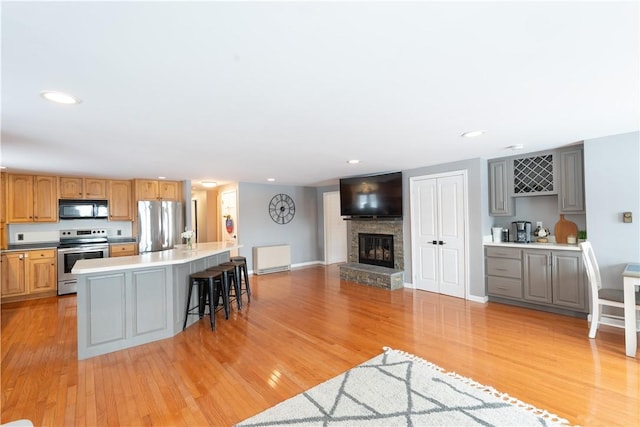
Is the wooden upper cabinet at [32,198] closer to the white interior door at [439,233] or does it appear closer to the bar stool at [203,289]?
the bar stool at [203,289]

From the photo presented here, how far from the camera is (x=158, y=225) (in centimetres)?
609

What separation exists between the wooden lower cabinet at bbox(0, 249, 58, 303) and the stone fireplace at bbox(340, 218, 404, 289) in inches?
210

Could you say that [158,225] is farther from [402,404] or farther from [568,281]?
[568,281]

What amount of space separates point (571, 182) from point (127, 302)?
18.4ft

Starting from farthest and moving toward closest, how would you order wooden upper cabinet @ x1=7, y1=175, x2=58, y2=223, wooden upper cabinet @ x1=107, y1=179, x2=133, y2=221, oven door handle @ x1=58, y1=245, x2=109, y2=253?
1. wooden upper cabinet @ x1=107, y1=179, x2=133, y2=221
2. oven door handle @ x1=58, y1=245, x2=109, y2=253
3. wooden upper cabinet @ x1=7, y1=175, x2=58, y2=223

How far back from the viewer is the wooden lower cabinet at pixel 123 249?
556 cm

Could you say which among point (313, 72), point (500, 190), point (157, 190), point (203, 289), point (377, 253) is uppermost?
point (313, 72)

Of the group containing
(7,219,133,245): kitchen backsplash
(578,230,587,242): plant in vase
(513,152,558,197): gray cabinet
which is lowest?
(578,230,587,242): plant in vase

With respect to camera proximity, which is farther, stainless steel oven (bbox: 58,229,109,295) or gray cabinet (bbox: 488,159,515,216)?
stainless steel oven (bbox: 58,229,109,295)

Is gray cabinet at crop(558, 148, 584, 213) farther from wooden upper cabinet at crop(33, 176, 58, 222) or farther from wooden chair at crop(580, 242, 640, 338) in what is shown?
wooden upper cabinet at crop(33, 176, 58, 222)

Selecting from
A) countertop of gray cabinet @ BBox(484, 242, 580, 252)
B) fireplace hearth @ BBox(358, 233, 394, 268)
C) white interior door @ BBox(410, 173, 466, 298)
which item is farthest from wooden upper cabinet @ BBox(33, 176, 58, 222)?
countertop of gray cabinet @ BBox(484, 242, 580, 252)

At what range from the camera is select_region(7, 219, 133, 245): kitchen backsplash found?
5320 millimetres

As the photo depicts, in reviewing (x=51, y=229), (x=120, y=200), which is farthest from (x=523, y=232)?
(x=51, y=229)

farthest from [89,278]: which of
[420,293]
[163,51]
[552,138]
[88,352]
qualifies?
Result: [552,138]
